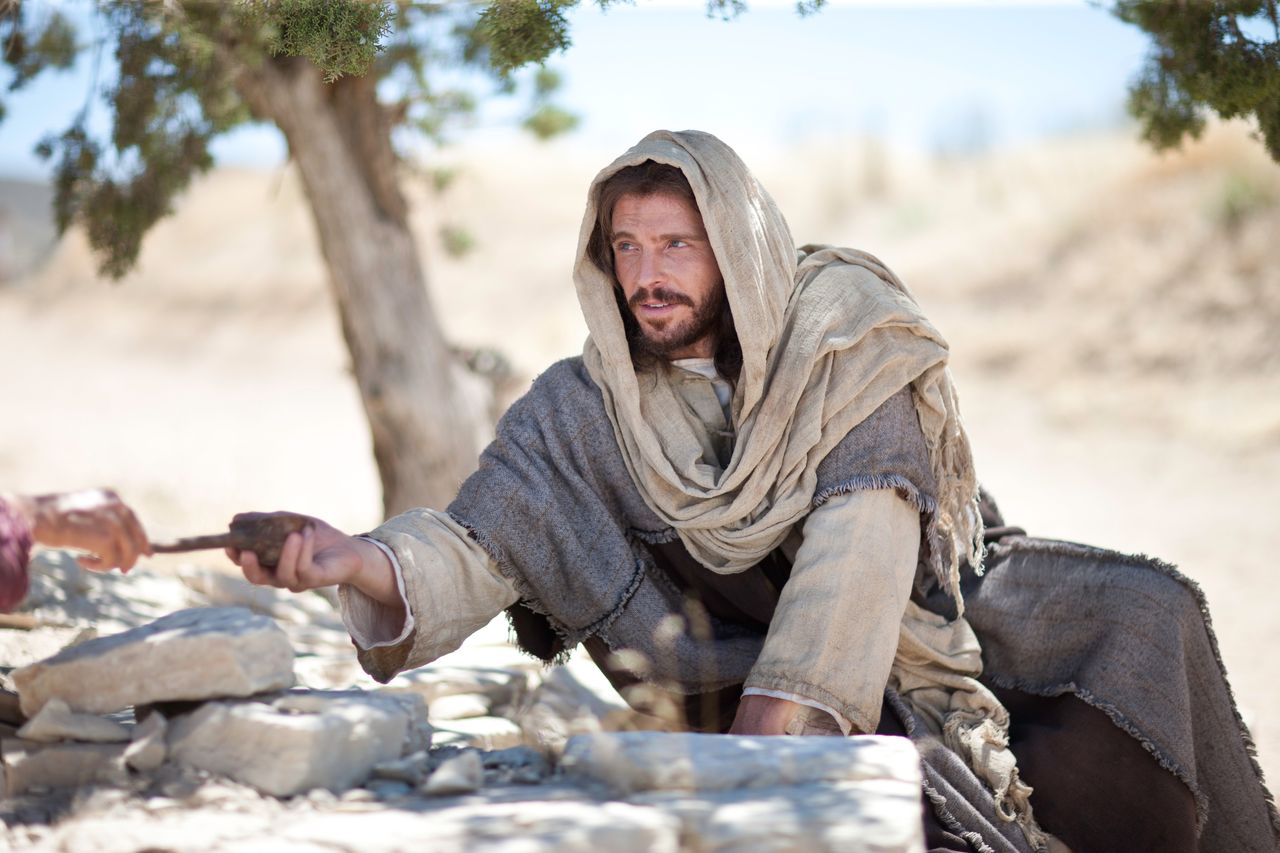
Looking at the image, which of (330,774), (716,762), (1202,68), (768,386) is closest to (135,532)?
(330,774)

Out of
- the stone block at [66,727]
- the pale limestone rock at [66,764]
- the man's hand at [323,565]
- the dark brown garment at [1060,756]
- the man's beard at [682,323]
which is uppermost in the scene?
the man's beard at [682,323]

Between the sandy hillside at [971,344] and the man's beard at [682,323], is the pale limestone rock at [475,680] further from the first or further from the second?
the sandy hillside at [971,344]

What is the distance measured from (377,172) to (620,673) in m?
3.43

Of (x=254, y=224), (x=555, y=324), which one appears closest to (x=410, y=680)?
(x=555, y=324)

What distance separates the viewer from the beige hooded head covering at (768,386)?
10.8 ft

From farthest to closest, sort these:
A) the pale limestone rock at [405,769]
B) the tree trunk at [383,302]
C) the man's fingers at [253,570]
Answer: the tree trunk at [383,302] < the man's fingers at [253,570] < the pale limestone rock at [405,769]

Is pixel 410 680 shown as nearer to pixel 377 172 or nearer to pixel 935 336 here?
pixel 935 336

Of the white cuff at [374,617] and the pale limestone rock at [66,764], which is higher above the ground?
the white cuff at [374,617]

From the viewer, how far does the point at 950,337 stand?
1572 centimetres

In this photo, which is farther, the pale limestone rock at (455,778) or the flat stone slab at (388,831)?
the pale limestone rock at (455,778)

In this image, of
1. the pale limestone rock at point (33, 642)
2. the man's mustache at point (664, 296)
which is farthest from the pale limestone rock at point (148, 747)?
the man's mustache at point (664, 296)

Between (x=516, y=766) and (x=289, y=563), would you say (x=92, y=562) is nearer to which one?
(x=289, y=563)

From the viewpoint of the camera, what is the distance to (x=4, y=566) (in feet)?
7.80

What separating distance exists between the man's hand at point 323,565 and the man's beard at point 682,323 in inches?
38.6
